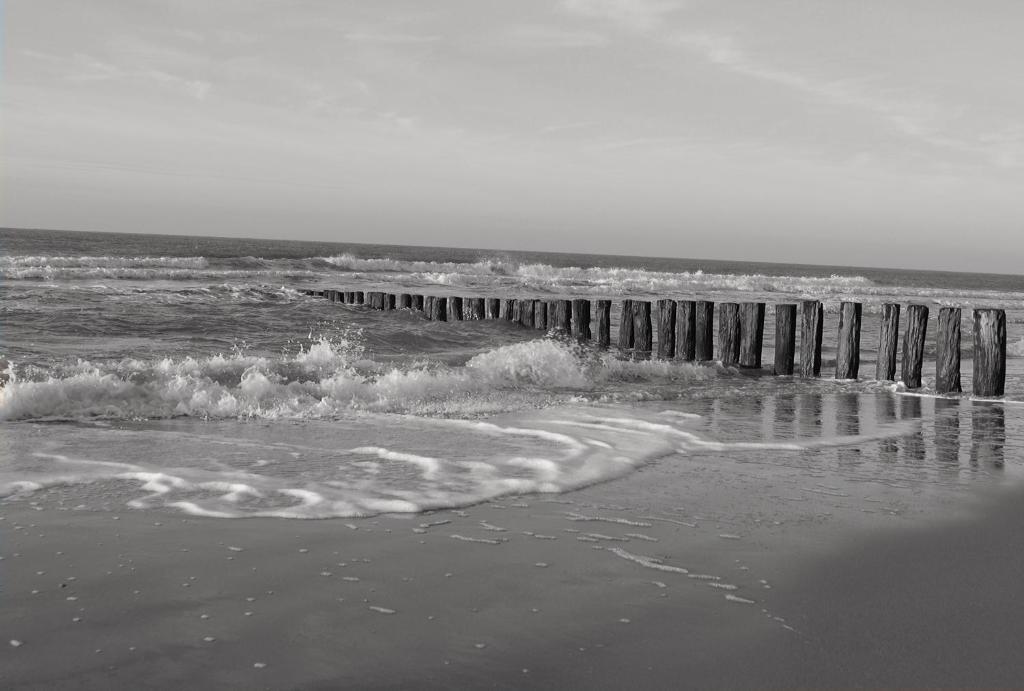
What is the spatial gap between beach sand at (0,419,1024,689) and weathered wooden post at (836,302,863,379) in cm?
718

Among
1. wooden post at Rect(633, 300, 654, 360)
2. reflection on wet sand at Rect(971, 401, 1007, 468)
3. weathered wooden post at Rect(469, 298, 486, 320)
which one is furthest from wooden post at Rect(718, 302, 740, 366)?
weathered wooden post at Rect(469, 298, 486, 320)

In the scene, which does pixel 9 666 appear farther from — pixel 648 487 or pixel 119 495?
pixel 648 487

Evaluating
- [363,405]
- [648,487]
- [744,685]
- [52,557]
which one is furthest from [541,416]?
[744,685]

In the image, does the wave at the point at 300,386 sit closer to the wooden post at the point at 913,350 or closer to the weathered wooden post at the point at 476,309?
the wooden post at the point at 913,350

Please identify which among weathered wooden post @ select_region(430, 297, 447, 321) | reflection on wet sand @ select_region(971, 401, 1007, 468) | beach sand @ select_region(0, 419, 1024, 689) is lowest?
reflection on wet sand @ select_region(971, 401, 1007, 468)

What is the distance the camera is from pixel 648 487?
4.92 meters

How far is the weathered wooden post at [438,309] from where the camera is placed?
16734 mm

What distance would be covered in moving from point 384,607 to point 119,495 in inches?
79.8

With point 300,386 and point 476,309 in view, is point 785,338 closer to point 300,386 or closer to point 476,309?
point 476,309

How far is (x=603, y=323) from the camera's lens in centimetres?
1449

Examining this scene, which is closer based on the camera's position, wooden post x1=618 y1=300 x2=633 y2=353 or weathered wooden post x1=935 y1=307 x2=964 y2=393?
weathered wooden post x1=935 y1=307 x2=964 y2=393

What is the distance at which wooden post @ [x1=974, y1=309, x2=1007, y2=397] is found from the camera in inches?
395

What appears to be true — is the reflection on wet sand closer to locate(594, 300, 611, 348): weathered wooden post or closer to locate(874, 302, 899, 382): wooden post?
locate(874, 302, 899, 382): wooden post

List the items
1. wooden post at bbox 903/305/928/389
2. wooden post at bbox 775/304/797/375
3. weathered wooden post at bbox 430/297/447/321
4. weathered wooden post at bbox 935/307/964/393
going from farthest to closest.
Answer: weathered wooden post at bbox 430/297/447/321, wooden post at bbox 775/304/797/375, wooden post at bbox 903/305/928/389, weathered wooden post at bbox 935/307/964/393
